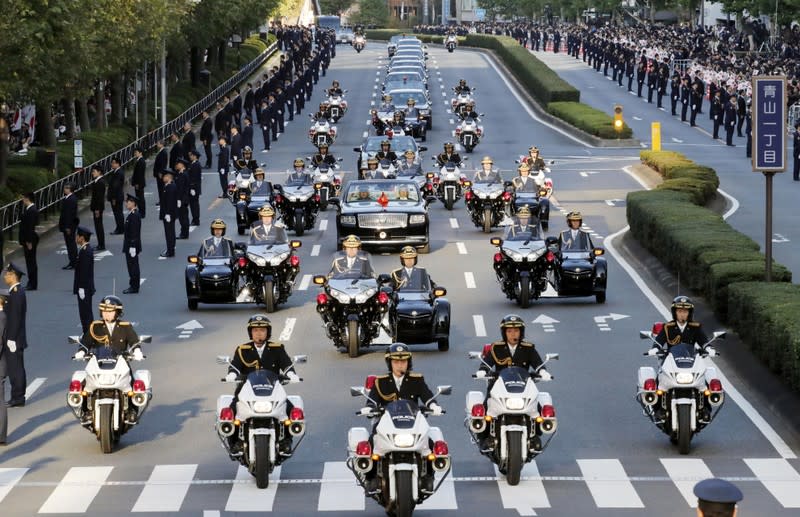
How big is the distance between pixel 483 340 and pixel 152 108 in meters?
51.9

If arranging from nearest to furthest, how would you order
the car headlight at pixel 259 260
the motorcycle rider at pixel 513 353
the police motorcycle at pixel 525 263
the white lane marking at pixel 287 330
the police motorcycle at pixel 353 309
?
the motorcycle rider at pixel 513 353 → the police motorcycle at pixel 353 309 → the white lane marking at pixel 287 330 → the police motorcycle at pixel 525 263 → the car headlight at pixel 259 260

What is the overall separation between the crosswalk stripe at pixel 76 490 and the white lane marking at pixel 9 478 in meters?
0.45

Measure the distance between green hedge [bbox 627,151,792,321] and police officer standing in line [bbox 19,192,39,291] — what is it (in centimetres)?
1096

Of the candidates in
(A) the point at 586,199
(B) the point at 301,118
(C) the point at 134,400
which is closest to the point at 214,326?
(C) the point at 134,400

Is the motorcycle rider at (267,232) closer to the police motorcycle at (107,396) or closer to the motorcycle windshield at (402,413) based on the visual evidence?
the police motorcycle at (107,396)

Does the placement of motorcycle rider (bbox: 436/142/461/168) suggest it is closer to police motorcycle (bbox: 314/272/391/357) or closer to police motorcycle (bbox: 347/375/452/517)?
police motorcycle (bbox: 314/272/391/357)

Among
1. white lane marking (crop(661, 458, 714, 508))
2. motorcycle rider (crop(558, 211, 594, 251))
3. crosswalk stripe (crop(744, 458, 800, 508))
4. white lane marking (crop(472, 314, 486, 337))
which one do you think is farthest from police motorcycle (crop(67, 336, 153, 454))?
motorcycle rider (crop(558, 211, 594, 251))

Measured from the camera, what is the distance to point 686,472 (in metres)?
17.8

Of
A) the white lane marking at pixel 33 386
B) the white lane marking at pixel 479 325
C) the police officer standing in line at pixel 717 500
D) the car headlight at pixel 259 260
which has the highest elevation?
the police officer standing in line at pixel 717 500

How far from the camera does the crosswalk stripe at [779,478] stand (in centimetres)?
1661

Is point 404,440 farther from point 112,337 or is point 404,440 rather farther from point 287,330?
point 287,330

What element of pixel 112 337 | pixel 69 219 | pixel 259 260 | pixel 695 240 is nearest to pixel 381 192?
pixel 69 219

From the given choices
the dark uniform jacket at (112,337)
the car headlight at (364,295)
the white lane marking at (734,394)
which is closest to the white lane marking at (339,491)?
the dark uniform jacket at (112,337)

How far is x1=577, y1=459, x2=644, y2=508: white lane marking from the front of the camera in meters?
16.6
